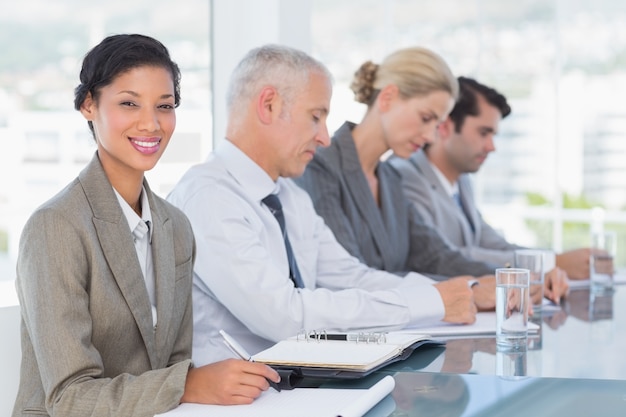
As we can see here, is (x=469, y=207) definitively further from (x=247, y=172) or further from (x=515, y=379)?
(x=515, y=379)

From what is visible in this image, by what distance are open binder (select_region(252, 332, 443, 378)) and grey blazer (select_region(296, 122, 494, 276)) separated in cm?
98

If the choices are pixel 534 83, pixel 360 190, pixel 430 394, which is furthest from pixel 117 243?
pixel 534 83

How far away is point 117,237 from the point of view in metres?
1.65

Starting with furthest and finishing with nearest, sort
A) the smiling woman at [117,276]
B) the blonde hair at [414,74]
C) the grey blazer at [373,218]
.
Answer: the blonde hair at [414,74] → the grey blazer at [373,218] → the smiling woman at [117,276]

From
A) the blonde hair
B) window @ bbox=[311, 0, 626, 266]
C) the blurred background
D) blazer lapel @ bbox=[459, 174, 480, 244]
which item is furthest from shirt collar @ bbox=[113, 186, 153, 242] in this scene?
window @ bbox=[311, 0, 626, 266]

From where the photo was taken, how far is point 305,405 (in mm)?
1417

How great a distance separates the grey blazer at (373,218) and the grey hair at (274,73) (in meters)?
0.49

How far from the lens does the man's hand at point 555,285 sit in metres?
2.66

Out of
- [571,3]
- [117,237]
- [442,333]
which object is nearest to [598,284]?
[442,333]

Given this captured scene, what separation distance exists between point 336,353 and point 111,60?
0.64m

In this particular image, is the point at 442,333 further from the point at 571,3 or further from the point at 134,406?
the point at 571,3

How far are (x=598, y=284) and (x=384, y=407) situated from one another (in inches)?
67.5

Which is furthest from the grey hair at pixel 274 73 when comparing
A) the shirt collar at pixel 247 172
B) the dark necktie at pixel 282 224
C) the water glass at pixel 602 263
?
the water glass at pixel 602 263

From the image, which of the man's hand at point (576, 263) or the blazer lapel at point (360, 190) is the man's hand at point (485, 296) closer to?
the blazer lapel at point (360, 190)
